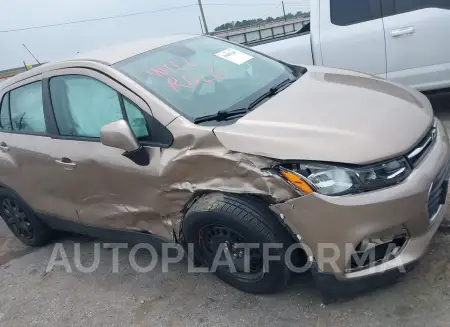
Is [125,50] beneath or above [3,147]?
above

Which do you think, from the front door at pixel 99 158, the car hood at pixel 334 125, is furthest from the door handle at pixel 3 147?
the car hood at pixel 334 125

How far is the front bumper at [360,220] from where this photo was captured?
228 cm

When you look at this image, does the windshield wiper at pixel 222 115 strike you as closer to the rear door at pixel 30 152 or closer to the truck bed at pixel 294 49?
the rear door at pixel 30 152

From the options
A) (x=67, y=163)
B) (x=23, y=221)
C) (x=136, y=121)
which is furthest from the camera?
(x=23, y=221)

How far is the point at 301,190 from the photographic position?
2354 mm

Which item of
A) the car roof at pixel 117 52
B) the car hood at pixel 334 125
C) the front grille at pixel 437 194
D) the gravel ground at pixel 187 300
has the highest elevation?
the car roof at pixel 117 52

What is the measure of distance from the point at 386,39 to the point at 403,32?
0.18 m

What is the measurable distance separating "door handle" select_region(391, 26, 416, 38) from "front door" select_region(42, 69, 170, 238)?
3.23 m

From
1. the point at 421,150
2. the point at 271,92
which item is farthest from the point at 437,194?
the point at 271,92

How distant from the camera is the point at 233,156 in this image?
253 cm

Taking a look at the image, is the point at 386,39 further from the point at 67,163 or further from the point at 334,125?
the point at 67,163

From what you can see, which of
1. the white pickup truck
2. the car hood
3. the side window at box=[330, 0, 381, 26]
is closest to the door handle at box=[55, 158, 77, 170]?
the car hood

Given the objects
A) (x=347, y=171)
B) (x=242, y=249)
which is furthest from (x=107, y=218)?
(x=347, y=171)

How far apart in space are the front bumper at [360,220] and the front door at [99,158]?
3.34 feet
